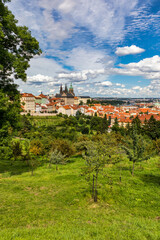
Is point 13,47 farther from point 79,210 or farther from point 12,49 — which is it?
point 79,210

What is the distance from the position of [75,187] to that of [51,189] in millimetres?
1866

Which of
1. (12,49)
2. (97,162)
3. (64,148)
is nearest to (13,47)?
(12,49)

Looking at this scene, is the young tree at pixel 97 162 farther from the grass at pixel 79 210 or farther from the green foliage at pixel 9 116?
the green foliage at pixel 9 116

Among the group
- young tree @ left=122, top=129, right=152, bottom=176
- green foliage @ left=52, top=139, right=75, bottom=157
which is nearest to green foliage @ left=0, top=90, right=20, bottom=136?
young tree @ left=122, top=129, right=152, bottom=176

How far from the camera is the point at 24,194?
11.0 metres

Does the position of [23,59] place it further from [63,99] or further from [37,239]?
[63,99]

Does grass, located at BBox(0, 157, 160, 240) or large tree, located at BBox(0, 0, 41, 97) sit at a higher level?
large tree, located at BBox(0, 0, 41, 97)

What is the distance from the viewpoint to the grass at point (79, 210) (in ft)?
20.7

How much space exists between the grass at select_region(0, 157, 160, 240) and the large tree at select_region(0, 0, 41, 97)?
7.79m

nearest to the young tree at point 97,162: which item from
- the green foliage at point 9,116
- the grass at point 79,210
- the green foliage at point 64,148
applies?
the grass at point 79,210

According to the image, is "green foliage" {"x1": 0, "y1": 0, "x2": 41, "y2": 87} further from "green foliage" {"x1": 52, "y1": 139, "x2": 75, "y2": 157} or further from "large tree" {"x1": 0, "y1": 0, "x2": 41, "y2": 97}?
"green foliage" {"x1": 52, "y1": 139, "x2": 75, "y2": 157}

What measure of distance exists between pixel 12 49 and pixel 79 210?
486 inches

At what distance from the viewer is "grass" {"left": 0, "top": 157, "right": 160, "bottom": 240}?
6309 millimetres

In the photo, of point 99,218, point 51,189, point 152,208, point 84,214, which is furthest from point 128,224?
point 51,189
